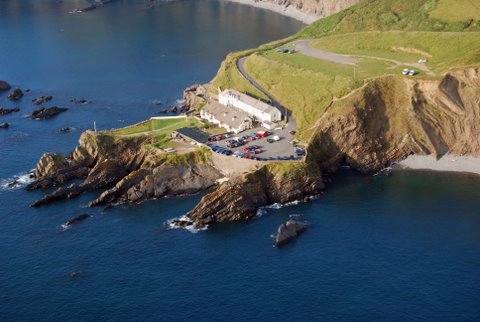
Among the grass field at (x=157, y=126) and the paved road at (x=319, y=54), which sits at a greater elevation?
the paved road at (x=319, y=54)

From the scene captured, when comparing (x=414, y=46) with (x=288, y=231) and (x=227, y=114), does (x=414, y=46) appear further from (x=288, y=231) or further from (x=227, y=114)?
(x=288, y=231)

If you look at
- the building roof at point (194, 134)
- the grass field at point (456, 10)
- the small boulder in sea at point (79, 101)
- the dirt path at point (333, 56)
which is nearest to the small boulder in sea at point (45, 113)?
the small boulder in sea at point (79, 101)

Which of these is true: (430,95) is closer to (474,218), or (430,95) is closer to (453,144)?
(453,144)

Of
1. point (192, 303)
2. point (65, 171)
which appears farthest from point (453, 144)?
point (65, 171)

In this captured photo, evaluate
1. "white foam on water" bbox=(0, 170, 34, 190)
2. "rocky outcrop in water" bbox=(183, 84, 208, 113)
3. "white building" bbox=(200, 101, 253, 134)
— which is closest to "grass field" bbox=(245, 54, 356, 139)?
"white building" bbox=(200, 101, 253, 134)

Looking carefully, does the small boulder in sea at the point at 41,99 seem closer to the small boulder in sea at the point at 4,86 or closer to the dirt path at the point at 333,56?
the small boulder in sea at the point at 4,86

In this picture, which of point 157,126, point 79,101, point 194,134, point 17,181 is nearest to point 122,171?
point 194,134

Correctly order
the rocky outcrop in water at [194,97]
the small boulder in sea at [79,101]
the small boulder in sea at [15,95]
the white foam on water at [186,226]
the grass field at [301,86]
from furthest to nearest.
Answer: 1. the small boulder in sea at [15,95]
2. the small boulder in sea at [79,101]
3. the rocky outcrop in water at [194,97]
4. the grass field at [301,86]
5. the white foam on water at [186,226]
